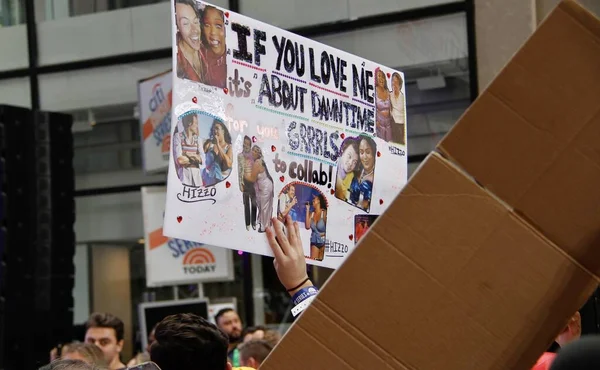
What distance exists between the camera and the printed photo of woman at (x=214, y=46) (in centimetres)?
385

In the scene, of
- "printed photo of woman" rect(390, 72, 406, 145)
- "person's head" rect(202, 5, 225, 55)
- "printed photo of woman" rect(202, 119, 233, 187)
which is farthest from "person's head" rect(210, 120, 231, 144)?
"printed photo of woman" rect(390, 72, 406, 145)

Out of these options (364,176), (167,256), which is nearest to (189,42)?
(364,176)

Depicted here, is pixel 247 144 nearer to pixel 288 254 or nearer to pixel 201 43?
pixel 201 43

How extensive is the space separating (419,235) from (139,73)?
944 centimetres

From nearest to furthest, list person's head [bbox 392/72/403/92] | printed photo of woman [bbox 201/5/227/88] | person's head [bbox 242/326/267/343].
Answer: printed photo of woman [bbox 201/5/227/88] → person's head [bbox 392/72/403/92] → person's head [bbox 242/326/267/343]

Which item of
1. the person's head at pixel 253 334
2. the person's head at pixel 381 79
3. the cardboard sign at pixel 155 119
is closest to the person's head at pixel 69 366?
the person's head at pixel 381 79

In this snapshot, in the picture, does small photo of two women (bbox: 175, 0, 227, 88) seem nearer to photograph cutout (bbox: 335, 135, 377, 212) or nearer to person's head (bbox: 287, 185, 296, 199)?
person's head (bbox: 287, 185, 296, 199)

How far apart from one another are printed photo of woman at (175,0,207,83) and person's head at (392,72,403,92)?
3.90 ft

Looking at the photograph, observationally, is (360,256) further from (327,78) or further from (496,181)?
(327,78)

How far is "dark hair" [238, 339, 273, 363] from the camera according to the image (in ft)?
19.5

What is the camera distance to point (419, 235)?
2412mm

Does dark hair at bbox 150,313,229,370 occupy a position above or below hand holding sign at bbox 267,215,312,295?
below

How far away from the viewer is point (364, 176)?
446 cm

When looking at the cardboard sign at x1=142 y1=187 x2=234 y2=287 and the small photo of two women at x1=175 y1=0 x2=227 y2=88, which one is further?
the cardboard sign at x1=142 y1=187 x2=234 y2=287
